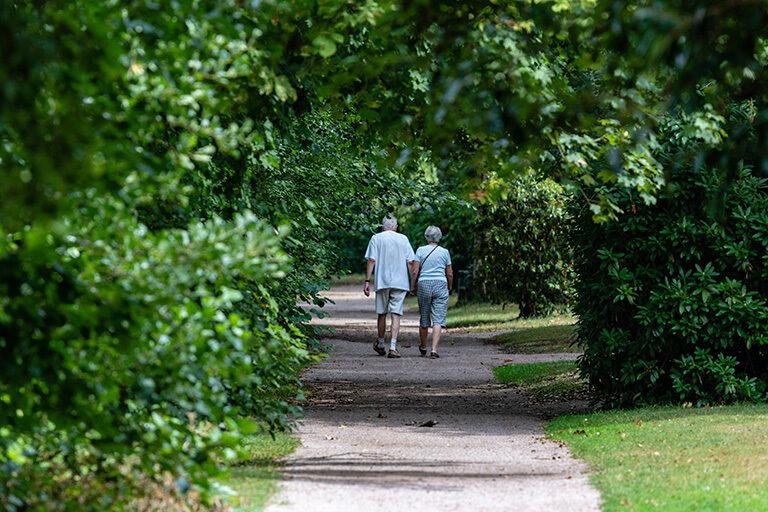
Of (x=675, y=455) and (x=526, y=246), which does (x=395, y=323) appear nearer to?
(x=526, y=246)

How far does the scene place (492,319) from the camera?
26.1 meters

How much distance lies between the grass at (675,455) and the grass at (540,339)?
24.8 ft

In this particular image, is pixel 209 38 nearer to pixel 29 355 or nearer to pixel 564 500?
pixel 29 355

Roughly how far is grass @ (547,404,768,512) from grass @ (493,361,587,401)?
205 cm

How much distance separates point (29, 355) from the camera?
4496mm

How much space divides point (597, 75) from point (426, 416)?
4.44m

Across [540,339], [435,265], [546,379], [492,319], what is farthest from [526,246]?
[546,379]

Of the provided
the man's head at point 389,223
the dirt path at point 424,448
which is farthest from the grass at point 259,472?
the man's head at point 389,223

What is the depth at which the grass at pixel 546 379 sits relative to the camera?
40.9 feet

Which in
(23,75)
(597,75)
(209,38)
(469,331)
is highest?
(597,75)

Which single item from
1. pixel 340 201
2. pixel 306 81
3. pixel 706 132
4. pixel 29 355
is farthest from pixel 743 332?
pixel 29 355

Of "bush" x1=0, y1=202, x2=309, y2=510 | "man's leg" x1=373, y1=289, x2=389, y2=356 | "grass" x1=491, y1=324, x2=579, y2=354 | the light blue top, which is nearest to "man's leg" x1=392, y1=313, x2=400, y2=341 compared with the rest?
"man's leg" x1=373, y1=289, x2=389, y2=356

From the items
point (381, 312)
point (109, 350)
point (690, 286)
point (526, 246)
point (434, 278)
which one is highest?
point (526, 246)

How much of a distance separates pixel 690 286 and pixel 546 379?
405cm
